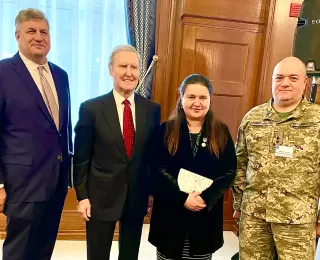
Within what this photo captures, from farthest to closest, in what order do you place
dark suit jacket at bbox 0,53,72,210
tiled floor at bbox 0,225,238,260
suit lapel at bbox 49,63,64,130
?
tiled floor at bbox 0,225,238,260, suit lapel at bbox 49,63,64,130, dark suit jacket at bbox 0,53,72,210

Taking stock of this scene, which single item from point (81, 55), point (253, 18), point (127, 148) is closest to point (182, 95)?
point (127, 148)

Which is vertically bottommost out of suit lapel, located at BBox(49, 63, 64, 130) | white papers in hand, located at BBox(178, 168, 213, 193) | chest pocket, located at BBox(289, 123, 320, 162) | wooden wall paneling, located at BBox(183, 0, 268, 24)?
white papers in hand, located at BBox(178, 168, 213, 193)

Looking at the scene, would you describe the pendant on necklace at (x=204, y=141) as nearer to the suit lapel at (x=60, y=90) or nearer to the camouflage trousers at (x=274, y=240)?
the camouflage trousers at (x=274, y=240)

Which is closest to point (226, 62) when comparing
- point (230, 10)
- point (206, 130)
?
point (230, 10)

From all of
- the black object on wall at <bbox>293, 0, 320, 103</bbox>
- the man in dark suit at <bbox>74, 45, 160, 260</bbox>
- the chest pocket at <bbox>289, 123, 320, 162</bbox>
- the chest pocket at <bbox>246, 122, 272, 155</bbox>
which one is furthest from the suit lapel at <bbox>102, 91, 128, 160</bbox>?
the black object on wall at <bbox>293, 0, 320, 103</bbox>

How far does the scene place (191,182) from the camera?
5.28ft

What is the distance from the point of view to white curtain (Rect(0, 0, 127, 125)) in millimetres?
2545

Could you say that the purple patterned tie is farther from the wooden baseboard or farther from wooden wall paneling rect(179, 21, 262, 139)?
wooden wall paneling rect(179, 21, 262, 139)

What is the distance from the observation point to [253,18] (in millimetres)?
2789

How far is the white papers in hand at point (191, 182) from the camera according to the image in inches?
63.1

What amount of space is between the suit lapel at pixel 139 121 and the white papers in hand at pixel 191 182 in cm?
25

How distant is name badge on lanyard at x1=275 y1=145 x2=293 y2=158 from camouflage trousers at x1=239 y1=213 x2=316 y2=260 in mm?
338

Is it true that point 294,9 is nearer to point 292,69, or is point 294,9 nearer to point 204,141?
point 292,69

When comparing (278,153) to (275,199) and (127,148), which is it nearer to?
(275,199)
